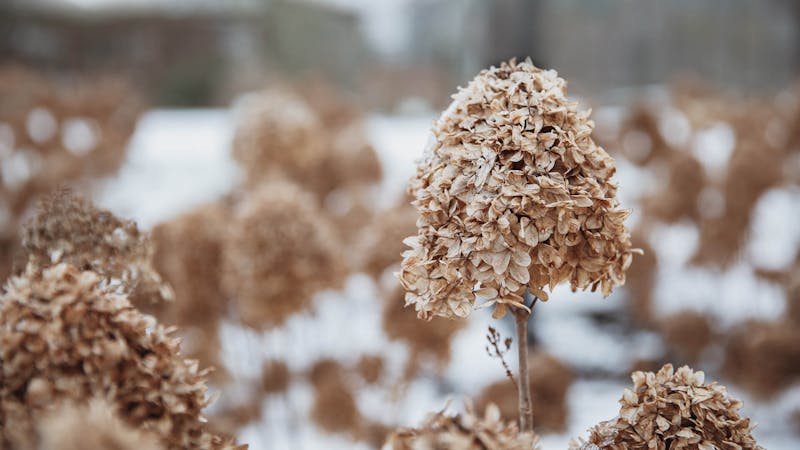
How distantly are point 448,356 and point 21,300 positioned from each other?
1.39 metres

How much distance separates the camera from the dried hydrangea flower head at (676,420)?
A: 579mm

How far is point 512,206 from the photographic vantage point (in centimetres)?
58

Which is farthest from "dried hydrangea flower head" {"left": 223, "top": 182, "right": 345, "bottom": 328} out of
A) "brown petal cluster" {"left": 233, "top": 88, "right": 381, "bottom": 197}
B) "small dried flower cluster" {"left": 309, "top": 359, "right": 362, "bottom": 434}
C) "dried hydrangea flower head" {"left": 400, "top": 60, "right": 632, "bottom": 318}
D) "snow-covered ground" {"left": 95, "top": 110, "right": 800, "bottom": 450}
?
"dried hydrangea flower head" {"left": 400, "top": 60, "right": 632, "bottom": 318}

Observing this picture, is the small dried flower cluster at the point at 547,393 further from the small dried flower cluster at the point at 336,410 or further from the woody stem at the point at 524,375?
the woody stem at the point at 524,375

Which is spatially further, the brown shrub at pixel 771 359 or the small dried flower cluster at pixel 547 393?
the brown shrub at pixel 771 359

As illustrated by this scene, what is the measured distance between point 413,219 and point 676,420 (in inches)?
47.8

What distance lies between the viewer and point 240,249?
154cm

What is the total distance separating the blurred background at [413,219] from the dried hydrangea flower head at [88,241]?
410 mm

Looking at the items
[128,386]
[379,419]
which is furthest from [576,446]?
[379,419]

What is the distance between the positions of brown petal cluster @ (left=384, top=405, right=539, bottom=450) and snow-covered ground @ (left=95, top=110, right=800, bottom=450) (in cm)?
91

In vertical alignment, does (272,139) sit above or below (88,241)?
above

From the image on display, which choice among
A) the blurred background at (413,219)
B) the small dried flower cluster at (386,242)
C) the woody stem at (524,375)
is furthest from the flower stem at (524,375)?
the small dried flower cluster at (386,242)

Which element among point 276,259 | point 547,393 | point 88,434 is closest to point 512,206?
point 88,434

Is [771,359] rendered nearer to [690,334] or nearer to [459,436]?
[690,334]
